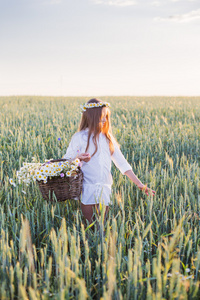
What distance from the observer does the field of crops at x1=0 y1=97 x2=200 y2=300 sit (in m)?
1.45

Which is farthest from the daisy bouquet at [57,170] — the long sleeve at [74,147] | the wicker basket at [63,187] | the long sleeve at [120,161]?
the long sleeve at [120,161]

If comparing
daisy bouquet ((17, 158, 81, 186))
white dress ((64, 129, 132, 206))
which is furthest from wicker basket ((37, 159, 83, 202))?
white dress ((64, 129, 132, 206))

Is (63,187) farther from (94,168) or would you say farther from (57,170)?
(94,168)

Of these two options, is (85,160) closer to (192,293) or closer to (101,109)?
(101,109)

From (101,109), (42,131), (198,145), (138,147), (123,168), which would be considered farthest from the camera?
(42,131)

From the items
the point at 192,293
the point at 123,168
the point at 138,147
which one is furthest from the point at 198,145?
the point at 192,293

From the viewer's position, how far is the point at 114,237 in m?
1.58

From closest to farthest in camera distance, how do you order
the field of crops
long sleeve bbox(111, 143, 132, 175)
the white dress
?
the field of crops
the white dress
long sleeve bbox(111, 143, 132, 175)

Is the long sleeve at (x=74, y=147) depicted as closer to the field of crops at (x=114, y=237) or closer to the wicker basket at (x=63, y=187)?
the wicker basket at (x=63, y=187)

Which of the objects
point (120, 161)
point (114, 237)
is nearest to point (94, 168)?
point (120, 161)

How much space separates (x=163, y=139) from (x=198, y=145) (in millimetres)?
649

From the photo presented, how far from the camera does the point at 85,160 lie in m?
2.43

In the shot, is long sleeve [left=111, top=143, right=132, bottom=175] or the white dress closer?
the white dress

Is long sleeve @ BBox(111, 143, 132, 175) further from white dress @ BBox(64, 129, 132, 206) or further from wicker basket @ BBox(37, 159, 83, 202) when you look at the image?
wicker basket @ BBox(37, 159, 83, 202)
